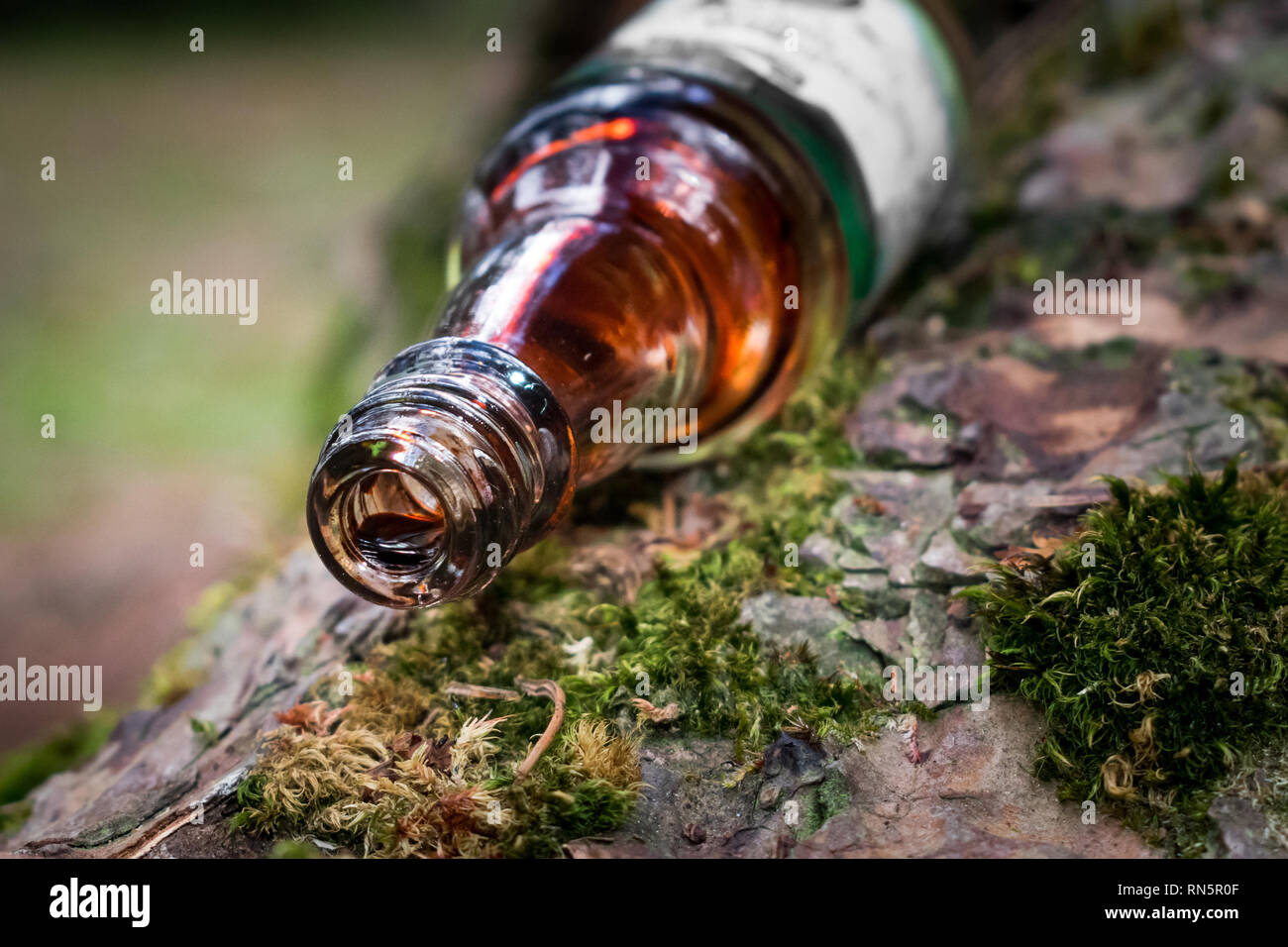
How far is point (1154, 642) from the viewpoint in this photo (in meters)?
1.20

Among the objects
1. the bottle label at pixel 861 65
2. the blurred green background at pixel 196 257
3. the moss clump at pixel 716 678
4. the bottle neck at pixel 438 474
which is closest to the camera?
the bottle neck at pixel 438 474

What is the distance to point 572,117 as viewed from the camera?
164 cm

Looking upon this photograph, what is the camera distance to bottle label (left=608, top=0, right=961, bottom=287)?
5.71 feet

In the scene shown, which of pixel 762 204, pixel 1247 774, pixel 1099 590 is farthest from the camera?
pixel 762 204

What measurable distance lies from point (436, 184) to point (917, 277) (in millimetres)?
1088


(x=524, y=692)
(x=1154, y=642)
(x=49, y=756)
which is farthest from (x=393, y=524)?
(x=49, y=756)

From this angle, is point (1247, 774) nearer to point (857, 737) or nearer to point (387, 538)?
point (857, 737)

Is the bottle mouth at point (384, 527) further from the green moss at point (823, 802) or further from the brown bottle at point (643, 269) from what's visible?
the green moss at point (823, 802)

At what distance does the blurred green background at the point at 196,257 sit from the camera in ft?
7.47

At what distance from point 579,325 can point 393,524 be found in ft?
1.06

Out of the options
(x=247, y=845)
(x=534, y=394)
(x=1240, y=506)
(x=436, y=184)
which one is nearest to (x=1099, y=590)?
(x=1240, y=506)

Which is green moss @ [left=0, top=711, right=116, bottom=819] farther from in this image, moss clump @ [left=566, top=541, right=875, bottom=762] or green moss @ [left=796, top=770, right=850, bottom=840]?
green moss @ [left=796, top=770, right=850, bottom=840]

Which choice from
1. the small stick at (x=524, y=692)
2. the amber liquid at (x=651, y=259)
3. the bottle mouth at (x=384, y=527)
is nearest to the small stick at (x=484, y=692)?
the small stick at (x=524, y=692)

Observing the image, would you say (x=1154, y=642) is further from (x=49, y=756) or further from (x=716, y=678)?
(x=49, y=756)
